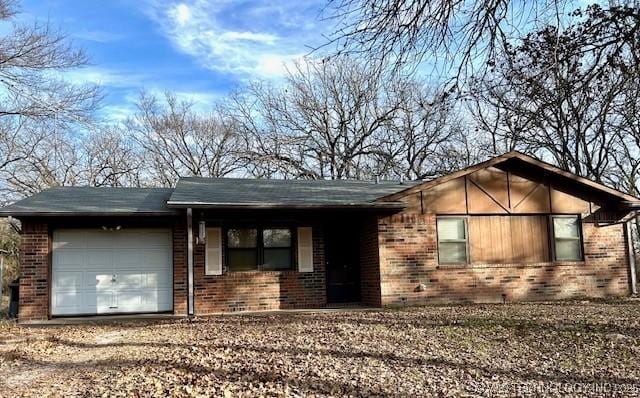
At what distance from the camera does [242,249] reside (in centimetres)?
1296

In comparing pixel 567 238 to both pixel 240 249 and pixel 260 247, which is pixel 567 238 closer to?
pixel 260 247

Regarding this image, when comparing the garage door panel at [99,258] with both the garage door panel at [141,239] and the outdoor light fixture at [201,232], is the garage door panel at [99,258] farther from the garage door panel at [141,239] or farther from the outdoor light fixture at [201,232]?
the outdoor light fixture at [201,232]

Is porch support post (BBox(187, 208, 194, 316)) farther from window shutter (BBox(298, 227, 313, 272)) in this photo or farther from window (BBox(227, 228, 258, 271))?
window shutter (BBox(298, 227, 313, 272))

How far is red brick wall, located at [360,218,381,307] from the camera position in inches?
506

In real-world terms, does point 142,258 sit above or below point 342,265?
above

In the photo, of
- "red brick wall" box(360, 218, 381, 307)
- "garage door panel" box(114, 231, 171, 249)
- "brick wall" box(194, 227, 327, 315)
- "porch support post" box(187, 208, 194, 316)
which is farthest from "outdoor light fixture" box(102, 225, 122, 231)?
"red brick wall" box(360, 218, 381, 307)

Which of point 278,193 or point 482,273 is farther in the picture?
point 278,193

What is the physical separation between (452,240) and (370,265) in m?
2.01

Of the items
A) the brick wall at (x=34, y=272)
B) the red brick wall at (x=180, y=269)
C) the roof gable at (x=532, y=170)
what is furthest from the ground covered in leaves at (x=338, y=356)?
the roof gable at (x=532, y=170)

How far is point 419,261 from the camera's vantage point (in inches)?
510

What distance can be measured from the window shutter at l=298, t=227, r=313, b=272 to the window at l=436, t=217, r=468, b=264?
9.89 ft

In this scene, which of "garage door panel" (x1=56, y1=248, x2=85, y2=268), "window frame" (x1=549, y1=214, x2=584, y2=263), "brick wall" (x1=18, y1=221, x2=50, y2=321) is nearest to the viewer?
"brick wall" (x1=18, y1=221, x2=50, y2=321)

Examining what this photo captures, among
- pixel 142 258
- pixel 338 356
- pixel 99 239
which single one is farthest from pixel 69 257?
pixel 338 356

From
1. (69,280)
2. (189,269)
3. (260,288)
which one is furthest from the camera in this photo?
(260,288)
